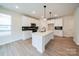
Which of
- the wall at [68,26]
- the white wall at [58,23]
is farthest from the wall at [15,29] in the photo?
the wall at [68,26]

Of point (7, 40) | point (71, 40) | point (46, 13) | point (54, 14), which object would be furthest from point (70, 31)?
point (7, 40)

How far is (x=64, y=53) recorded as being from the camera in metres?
2.87

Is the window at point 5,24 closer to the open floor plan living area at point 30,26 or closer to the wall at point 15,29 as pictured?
the open floor plan living area at point 30,26

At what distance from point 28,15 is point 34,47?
1.13 metres

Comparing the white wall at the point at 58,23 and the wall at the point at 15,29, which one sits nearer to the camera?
the wall at the point at 15,29

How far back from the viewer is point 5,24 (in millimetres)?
2982

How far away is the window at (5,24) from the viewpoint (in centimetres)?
293

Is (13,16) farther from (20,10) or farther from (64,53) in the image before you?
(64,53)

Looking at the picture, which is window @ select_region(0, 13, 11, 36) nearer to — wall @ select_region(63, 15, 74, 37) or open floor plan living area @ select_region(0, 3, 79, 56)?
open floor plan living area @ select_region(0, 3, 79, 56)

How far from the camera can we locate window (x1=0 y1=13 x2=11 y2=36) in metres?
2.93

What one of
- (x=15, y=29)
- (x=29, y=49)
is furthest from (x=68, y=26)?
(x=15, y=29)

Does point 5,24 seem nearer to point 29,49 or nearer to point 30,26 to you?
point 30,26

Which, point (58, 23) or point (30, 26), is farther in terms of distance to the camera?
point (58, 23)

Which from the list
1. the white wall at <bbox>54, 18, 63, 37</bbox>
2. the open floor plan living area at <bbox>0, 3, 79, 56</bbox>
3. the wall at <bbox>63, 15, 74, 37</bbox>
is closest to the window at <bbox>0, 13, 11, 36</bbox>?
the open floor plan living area at <bbox>0, 3, 79, 56</bbox>
